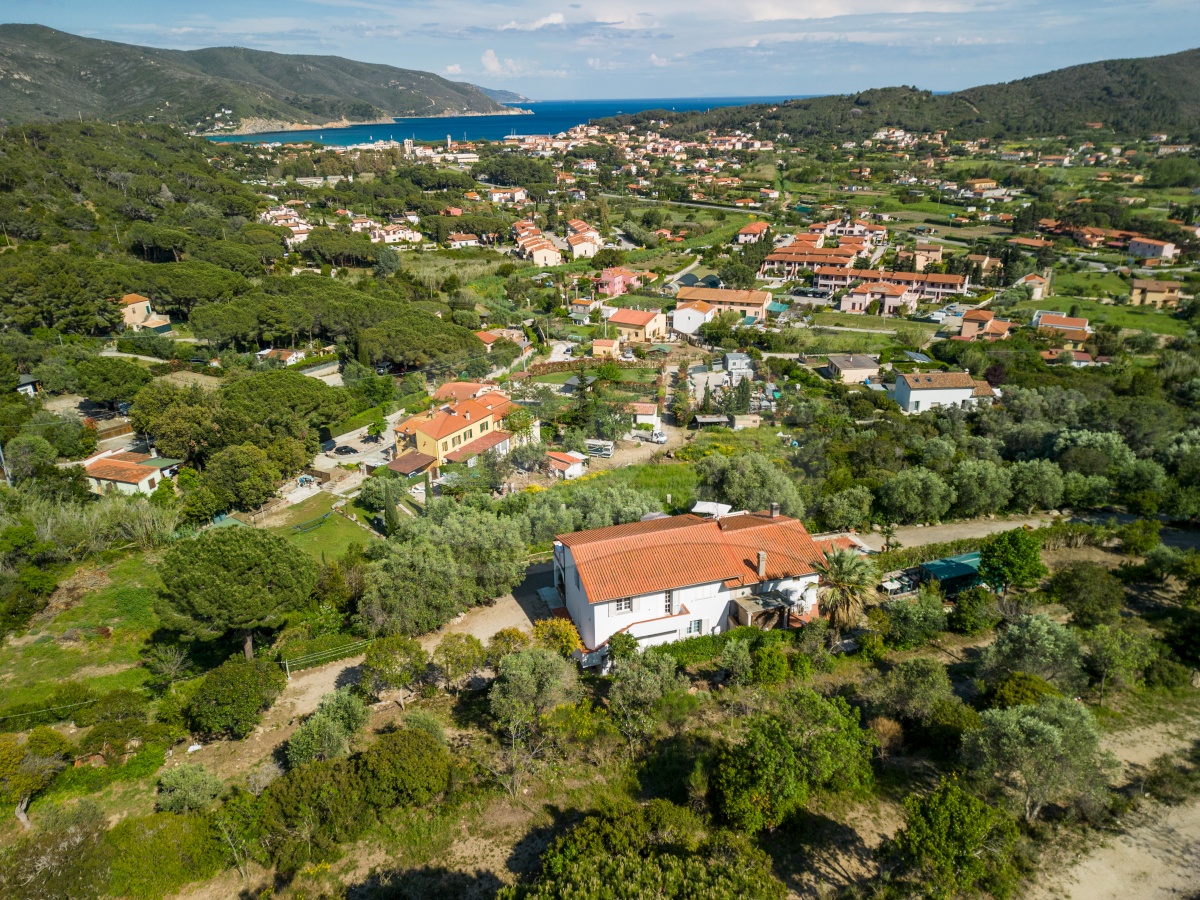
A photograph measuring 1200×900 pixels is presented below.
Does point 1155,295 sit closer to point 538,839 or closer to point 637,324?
point 637,324

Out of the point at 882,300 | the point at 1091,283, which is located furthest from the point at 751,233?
the point at 1091,283

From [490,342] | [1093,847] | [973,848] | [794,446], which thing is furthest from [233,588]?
[490,342]

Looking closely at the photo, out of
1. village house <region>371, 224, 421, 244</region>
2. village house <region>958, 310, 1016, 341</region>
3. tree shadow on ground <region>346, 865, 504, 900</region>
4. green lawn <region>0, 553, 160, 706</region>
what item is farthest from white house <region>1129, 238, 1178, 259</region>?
green lawn <region>0, 553, 160, 706</region>

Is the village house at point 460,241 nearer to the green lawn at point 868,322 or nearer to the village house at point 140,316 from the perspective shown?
the village house at point 140,316

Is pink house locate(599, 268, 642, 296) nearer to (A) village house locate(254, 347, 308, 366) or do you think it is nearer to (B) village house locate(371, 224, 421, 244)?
(B) village house locate(371, 224, 421, 244)

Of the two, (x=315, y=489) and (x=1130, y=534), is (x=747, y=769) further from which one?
(x=315, y=489)

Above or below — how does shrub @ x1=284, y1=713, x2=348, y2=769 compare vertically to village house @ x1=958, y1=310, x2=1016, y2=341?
below
